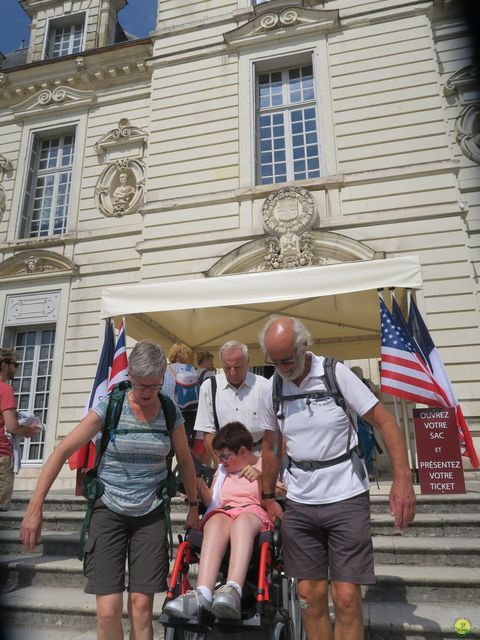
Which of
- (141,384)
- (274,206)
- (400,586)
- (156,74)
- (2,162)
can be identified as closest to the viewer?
(141,384)

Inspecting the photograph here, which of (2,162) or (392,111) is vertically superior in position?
(2,162)

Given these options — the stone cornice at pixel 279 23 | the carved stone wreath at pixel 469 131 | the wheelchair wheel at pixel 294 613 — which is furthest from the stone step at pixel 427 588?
the stone cornice at pixel 279 23

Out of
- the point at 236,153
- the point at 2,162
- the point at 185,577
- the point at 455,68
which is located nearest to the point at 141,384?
the point at 185,577

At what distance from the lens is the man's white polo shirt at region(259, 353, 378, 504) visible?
2.37m

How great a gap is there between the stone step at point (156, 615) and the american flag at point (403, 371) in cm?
194

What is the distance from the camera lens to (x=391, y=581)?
10.9 ft

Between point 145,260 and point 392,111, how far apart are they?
5555mm

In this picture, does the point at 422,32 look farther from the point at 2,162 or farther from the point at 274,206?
the point at 2,162

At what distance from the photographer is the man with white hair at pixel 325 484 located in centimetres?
226

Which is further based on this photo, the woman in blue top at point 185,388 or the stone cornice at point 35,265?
the stone cornice at point 35,265

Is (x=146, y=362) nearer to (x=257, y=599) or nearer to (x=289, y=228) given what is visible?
(x=257, y=599)

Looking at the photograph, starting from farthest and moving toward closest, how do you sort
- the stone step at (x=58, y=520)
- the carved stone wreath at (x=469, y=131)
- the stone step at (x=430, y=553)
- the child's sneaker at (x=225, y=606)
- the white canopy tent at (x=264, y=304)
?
the carved stone wreath at (x=469, y=131), the white canopy tent at (x=264, y=304), the stone step at (x=58, y=520), the stone step at (x=430, y=553), the child's sneaker at (x=225, y=606)

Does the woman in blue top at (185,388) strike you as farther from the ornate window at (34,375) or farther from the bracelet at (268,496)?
the ornate window at (34,375)

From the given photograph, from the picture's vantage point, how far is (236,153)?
958cm
